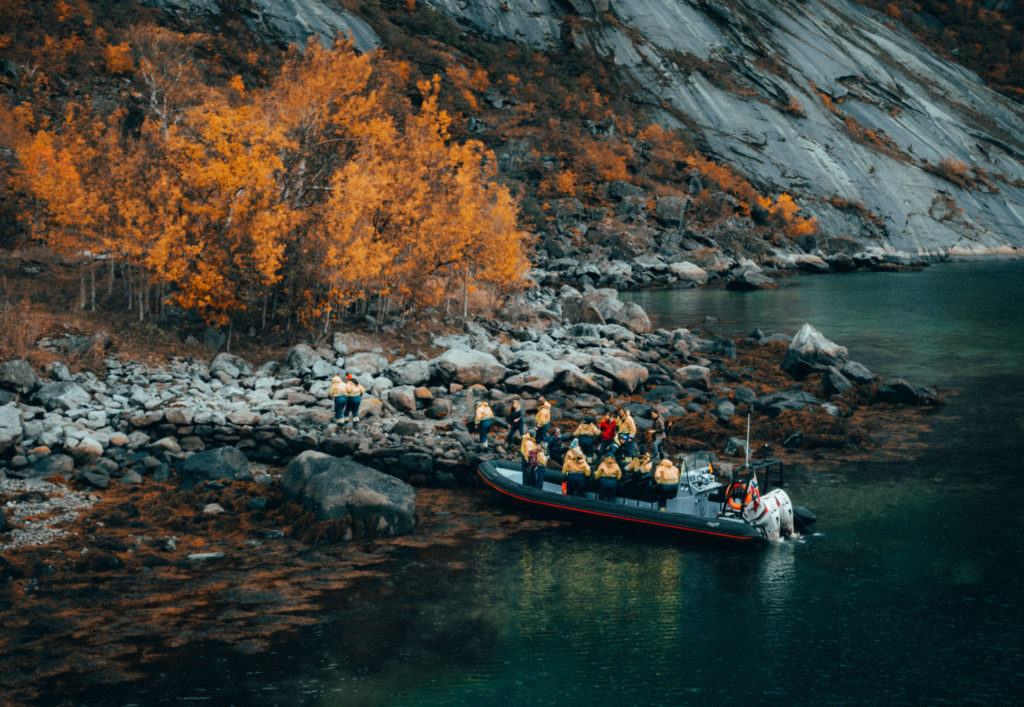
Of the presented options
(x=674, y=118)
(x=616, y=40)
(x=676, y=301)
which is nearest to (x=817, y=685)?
(x=676, y=301)

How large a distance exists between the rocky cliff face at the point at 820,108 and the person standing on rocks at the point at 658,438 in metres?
83.7

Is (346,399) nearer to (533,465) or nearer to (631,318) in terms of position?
(533,465)

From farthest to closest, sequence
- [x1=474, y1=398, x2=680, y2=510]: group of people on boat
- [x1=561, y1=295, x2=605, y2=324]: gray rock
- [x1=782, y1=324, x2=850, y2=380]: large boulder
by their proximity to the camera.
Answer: [x1=561, y1=295, x2=605, y2=324]: gray rock, [x1=782, y1=324, x2=850, y2=380]: large boulder, [x1=474, y1=398, x2=680, y2=510]: group of people on boat

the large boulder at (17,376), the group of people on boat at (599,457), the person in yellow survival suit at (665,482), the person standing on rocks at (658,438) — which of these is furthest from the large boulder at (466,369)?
the large boulder at (17,376)

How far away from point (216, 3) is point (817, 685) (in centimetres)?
9914

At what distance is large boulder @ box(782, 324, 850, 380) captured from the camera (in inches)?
1310

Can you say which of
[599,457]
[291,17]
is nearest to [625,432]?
[599,457]

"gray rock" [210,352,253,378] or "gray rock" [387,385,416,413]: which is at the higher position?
"gray rock" [210,352,253,378]

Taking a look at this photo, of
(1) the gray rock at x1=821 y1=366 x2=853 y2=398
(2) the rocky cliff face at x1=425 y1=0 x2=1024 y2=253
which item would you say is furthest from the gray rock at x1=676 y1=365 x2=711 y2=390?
(2) the rocky cliff face at x1=425 y1=0 x2=1024 y2=253

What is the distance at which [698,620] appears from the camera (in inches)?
563

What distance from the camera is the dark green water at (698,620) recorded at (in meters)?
12.1

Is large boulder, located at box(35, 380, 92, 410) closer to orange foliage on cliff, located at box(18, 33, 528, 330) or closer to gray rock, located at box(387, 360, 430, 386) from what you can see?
orange foliage on cliff, located at box(18, 33, 528, 330)

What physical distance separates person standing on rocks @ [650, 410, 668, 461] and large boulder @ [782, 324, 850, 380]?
11264mm

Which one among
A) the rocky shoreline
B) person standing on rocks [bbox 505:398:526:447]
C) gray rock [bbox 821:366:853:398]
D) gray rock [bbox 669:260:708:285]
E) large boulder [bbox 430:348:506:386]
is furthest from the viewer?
gray rock [bbox 669:260:708:285]
